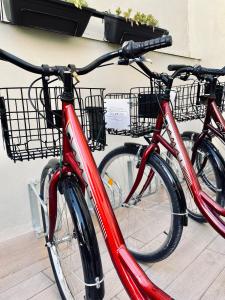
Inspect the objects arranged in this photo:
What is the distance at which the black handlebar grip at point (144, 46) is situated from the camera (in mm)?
611

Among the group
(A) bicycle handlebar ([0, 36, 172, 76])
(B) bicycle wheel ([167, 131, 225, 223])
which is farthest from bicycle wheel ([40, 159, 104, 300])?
(B) bicycle wheel ([167, 131, 225, 223])

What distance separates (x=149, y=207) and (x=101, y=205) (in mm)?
1199

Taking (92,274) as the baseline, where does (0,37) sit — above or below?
above

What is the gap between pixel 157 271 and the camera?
1.11 metres

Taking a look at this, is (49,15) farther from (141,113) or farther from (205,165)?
(205,165)

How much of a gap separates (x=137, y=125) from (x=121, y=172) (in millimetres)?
638

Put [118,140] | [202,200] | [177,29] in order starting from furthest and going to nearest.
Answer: [177,29] < [118,140] < [202,200]

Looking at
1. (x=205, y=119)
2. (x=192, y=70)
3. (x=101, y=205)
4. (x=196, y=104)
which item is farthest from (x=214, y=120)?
(x=101, y=205)

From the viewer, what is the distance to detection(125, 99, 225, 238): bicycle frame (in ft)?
3.04

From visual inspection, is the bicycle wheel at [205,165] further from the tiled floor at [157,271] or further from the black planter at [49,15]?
the black planter at [49,15]

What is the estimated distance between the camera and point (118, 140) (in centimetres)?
173

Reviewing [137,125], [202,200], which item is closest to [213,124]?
[137,125]

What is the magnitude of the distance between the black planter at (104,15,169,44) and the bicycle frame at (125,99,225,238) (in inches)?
25.4

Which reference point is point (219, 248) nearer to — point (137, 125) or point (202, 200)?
point (202, 200)
